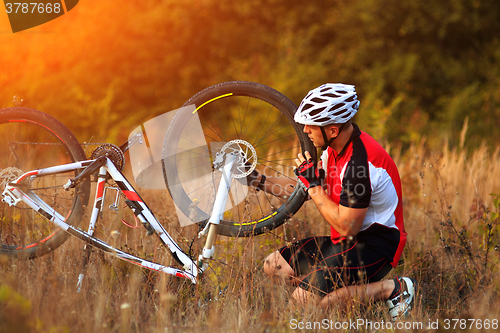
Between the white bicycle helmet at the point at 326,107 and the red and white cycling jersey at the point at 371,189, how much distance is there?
0.66 feet

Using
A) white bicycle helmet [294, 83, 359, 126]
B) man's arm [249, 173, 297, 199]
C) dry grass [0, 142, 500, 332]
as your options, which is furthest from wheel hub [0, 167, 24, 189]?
white bicycle helmet [294, 83, 359, 126]

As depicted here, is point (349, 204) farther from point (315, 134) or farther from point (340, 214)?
point (315, 134)

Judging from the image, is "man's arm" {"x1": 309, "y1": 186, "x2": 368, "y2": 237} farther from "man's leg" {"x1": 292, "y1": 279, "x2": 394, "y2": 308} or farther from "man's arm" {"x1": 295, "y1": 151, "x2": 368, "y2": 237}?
"man's leg" {"x1": 292, "y1": 279, "x2": 394, "y2": 308}

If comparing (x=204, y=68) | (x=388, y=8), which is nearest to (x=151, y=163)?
(x=204, y=68)

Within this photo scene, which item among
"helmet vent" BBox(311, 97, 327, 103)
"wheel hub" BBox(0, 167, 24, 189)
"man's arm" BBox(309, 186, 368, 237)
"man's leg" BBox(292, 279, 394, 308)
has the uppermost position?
"helmet vent" BBox(311, 97, 327, 103)

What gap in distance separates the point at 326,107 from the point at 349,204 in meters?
0.68

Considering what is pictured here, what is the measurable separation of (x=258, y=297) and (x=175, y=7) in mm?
10301

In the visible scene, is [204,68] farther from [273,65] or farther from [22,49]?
[22,49]

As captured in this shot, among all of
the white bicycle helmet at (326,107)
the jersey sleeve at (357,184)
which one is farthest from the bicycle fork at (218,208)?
the jersey sleeve at (357,184)

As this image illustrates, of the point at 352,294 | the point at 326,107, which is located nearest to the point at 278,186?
the point at 326,107

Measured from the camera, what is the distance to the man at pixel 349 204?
8.86 ft

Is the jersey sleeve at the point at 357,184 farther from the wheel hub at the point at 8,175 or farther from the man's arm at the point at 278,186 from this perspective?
the wheel hub at the point at 8,175

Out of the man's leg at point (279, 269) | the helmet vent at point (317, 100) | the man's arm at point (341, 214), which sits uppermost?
the helmet vent at point (317, 100)

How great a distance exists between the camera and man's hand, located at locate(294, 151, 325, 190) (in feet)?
9.05
